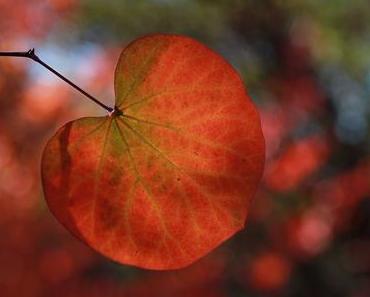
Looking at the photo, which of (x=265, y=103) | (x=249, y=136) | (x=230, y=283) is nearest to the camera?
(x=249, y=136)

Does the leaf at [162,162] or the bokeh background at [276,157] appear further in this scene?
the bokeh background at [276,157]

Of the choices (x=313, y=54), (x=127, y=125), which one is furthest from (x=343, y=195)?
(x=127, y=125)

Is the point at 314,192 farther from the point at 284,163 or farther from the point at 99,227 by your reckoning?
the point at 99,227

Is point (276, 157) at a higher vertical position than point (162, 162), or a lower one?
higher

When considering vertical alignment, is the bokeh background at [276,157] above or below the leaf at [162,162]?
above

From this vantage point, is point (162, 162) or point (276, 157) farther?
point (276, 157)
